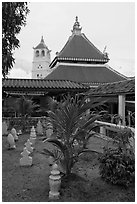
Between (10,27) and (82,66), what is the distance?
52.4ft

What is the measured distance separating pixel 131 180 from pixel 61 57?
18505mm

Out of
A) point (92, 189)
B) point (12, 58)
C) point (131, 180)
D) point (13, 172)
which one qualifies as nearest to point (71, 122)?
point (92, 189)

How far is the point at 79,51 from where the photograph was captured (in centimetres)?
2328

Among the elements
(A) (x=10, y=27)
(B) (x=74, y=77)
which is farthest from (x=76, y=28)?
(A) (x=10, y=27)

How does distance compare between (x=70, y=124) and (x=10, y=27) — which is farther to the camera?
(x=10, y=27)

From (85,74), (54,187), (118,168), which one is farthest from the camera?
(85,74)

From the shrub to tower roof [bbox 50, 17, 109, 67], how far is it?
18.1m

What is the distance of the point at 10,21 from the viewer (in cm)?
605

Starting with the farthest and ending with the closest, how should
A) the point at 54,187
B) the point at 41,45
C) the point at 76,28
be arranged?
1. the point at 41,45
2. the point at 76,28
3. the point at 54,187

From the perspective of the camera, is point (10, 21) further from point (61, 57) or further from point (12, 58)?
point (61, 57)

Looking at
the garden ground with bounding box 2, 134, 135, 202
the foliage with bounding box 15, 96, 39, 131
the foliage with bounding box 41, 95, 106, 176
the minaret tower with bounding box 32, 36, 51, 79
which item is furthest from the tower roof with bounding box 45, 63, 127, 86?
the minaret tower with bounding box 32, 36, 51, 79

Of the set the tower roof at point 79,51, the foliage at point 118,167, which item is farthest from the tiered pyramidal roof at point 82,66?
the foliage at point 118,167

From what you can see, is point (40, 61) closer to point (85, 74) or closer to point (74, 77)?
Answer: point (85, 74)

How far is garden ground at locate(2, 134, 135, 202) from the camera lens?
3566 mm
